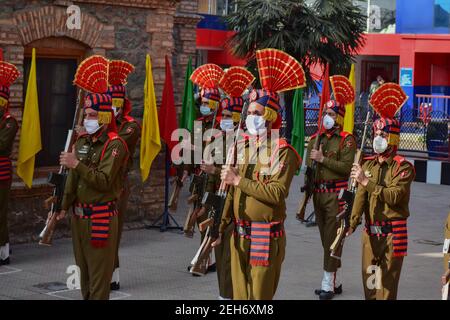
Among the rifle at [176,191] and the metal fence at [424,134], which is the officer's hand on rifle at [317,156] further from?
the metal fence at [424,134]

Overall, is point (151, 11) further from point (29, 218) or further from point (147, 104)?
point (29, 218)

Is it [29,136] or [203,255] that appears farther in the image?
[29,136]

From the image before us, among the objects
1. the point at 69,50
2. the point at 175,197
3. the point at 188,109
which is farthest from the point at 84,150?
the point at 188,109

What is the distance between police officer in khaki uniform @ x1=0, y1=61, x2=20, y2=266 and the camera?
11.5 metres

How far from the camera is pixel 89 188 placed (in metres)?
8.80

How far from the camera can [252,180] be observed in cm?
790

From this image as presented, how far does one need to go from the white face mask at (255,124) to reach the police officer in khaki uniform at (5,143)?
14.7ft

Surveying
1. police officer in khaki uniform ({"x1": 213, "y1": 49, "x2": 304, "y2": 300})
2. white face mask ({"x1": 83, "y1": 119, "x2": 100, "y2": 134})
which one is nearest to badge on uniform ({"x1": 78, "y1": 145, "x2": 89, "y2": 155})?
white face mask ({"x1": 83, "y1": 119, "x2": 100, "y2": 134})

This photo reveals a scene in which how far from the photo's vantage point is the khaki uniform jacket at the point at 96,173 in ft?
28.5

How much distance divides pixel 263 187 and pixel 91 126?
1.92m

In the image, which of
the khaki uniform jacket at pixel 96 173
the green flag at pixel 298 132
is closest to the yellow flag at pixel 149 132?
the green flag at pixel 298 132

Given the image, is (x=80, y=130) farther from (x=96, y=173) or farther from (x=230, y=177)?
(x=230, y=177)
